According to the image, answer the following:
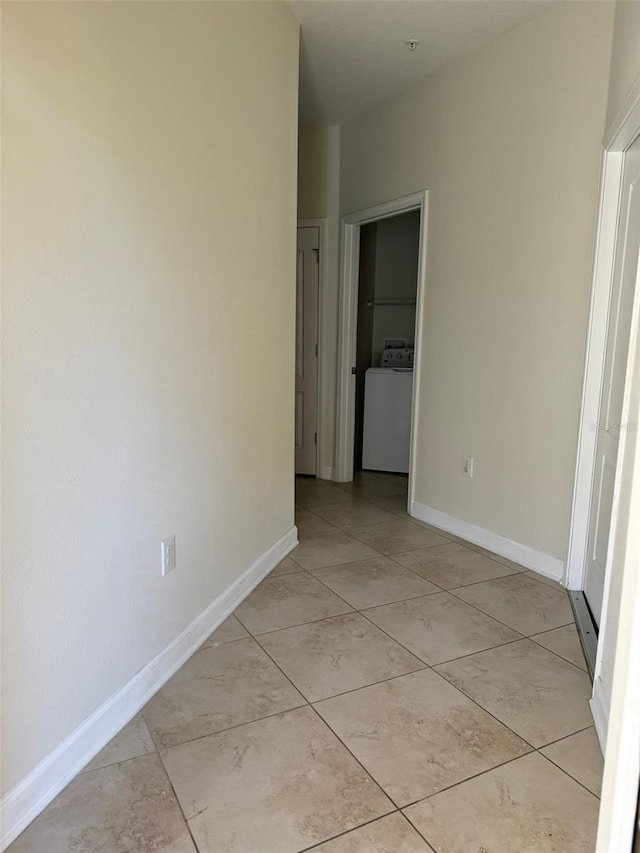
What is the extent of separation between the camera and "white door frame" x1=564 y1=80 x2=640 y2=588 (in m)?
2.40

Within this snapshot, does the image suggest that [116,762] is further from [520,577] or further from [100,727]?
[520,577]

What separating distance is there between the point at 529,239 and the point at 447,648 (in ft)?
6.39

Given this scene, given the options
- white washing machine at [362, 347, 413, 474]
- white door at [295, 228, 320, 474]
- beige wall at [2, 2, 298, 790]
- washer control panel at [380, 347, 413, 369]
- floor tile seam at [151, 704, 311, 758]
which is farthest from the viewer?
washer control panel at [380, 347, 413, 369]

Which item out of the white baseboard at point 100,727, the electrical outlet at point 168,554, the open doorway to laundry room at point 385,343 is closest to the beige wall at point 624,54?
the electrical outlet at point 168,554

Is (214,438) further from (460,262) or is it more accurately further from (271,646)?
(460,262)

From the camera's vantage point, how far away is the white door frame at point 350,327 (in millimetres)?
3664

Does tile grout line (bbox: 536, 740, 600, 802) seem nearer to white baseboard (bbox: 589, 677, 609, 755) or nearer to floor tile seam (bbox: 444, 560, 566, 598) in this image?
white baseboard (bbox: 589, 677, 609, 755)

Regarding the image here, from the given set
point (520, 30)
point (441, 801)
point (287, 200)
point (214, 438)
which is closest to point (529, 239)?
point (520, 30)

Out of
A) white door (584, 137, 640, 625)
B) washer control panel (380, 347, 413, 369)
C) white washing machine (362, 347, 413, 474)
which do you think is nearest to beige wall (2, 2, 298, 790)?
white door (584, 137, 640, 625)

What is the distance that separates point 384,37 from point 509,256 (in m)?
1.27

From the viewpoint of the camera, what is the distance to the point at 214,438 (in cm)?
224

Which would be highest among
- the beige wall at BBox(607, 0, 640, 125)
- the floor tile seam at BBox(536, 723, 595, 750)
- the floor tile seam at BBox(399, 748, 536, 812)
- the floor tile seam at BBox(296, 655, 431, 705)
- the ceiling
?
the ceiling

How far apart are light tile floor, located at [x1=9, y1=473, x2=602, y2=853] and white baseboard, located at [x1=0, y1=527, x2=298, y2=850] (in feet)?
0.11

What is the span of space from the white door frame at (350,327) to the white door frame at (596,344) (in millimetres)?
1218
